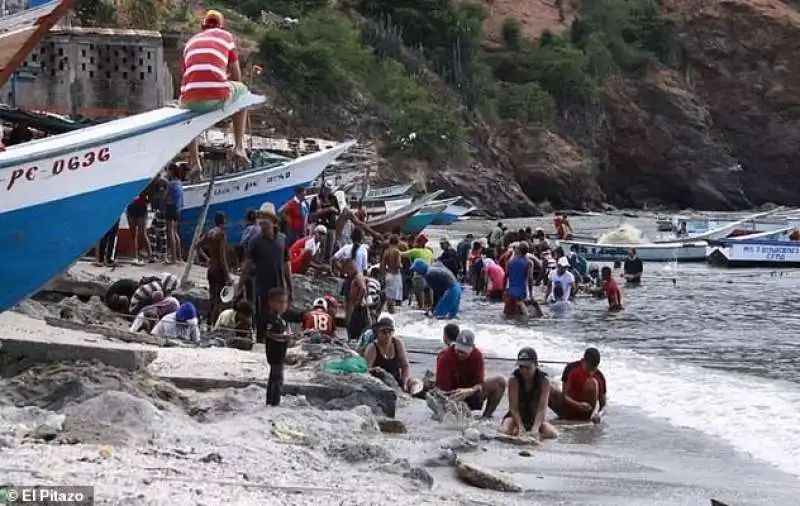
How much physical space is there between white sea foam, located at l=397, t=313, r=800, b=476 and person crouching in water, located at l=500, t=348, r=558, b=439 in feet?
5.49

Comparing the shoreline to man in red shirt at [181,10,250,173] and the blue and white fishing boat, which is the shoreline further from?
the blue and white fishing boat

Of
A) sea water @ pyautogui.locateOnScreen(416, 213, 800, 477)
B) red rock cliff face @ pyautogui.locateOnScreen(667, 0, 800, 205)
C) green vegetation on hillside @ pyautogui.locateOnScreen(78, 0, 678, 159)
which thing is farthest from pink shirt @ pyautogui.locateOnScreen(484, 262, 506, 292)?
red rock cliff face @ pyautogui.locateOnScreen(667, 0, 800, 205)

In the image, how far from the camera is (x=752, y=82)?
288 feet

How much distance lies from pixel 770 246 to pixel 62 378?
99.1 ft

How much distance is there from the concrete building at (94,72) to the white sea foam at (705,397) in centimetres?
904

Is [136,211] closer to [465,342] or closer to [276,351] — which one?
[465,342]

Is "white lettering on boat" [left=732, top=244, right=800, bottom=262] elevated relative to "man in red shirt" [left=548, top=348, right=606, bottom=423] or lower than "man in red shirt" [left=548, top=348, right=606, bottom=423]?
elevated

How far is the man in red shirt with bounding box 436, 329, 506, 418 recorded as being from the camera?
12141 millimetres

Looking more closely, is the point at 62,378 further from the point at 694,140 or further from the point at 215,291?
the point at 694,140

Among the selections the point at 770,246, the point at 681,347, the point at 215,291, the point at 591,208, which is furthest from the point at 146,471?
the point at 591,208

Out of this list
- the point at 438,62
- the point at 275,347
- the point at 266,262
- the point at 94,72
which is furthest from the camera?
the point at 438,62

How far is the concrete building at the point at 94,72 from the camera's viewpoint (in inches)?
953

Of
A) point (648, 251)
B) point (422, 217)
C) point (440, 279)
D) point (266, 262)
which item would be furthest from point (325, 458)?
point (422, 217)

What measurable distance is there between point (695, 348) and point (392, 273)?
4955 mm
